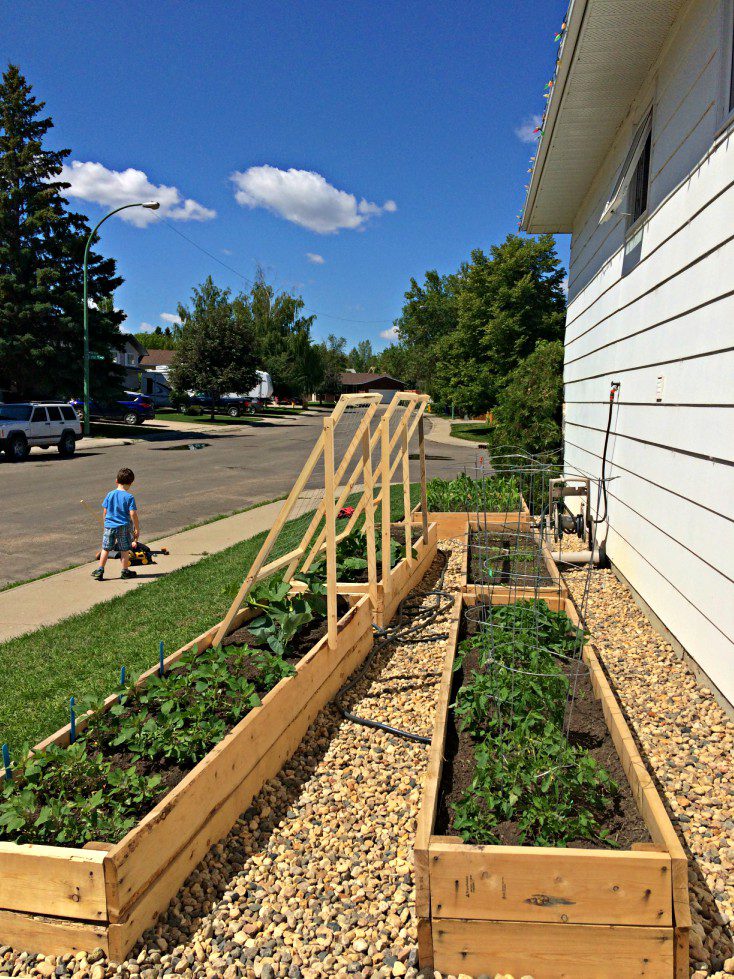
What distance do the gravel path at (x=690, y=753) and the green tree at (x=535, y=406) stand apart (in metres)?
8.22

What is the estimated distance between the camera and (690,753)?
3.77m

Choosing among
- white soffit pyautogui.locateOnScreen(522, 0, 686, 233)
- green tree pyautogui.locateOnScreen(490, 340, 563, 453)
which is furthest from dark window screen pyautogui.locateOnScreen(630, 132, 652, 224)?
green tree pyautogui.locateOnScreen(490, 340, 563, 453)

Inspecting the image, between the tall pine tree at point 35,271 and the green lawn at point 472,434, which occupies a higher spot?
the tall pine tree at point 35,271

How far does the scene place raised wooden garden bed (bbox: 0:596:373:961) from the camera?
242 centimetres

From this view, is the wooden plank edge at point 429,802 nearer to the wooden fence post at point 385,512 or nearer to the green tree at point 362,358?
the wooden fence post at point 385,512

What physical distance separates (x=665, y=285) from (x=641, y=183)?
191cm

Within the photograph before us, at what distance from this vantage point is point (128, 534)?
7820 millimetres

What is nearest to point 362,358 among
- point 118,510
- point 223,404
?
point 223,404

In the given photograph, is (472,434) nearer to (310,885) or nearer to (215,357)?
(215,357)

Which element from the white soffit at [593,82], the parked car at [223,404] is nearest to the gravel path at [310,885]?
the white soffit at [593,82]

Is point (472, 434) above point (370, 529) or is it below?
below

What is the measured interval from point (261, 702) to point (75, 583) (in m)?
4.69

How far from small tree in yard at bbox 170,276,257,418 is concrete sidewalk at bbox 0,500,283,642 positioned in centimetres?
3072

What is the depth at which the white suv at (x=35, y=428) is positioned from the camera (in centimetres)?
2009
